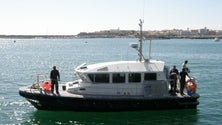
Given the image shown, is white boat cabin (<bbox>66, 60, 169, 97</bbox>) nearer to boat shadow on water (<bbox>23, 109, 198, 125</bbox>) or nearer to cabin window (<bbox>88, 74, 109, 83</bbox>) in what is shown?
cabin window (<bbox>88, 74, 109, 83</bbox>)

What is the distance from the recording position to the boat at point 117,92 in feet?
60.8

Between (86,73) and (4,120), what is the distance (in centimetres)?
447

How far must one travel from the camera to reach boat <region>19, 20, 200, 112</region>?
1853 centimetres

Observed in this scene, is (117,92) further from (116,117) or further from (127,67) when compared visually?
(127,67)

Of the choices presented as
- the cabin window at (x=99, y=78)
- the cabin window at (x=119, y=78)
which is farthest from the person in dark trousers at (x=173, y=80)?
the cabin window at (x=99, y=78)

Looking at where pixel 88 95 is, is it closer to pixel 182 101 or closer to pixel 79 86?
pixel 79 86

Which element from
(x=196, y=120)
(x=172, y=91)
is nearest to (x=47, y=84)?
(x=172, y=91)

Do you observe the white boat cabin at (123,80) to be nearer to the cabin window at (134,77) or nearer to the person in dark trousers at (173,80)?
the cabin window at (134,77)

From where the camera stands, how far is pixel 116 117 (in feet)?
60.8

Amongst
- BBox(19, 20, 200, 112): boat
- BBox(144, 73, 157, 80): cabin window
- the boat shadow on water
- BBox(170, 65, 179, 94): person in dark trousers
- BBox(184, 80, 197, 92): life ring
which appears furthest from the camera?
BBox(184, 80, 197, 92): life ring

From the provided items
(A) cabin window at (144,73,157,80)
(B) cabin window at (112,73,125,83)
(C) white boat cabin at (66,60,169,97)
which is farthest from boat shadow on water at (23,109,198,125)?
(A) cabin window at (144,73,157,80)

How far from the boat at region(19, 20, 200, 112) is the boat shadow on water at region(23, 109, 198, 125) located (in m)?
0.31

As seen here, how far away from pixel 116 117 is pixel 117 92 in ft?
3.95

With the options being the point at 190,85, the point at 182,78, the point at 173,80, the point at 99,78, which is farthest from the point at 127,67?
the point at 190,85
